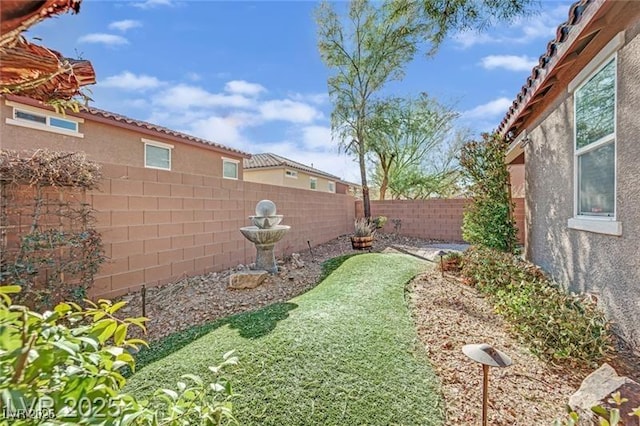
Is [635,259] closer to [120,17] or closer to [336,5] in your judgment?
[120,17]

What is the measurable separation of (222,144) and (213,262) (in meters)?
8.22

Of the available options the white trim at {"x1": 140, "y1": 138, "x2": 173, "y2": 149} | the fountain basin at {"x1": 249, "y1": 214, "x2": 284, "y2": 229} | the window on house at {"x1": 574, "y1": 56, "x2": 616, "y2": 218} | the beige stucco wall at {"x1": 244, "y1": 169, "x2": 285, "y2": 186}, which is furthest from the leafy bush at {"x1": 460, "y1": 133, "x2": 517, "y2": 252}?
the beige stucco wall at {"x1": 244, "y1": 169, "x2": 285, "y2": 186}

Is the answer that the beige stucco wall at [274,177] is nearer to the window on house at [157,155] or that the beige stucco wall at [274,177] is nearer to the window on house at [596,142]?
the window on house at [157,155]

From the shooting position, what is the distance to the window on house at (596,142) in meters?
3.77

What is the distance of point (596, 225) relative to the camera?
155 inches

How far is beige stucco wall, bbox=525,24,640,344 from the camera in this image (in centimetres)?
331

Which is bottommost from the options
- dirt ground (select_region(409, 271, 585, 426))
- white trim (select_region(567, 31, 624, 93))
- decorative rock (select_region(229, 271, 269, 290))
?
dirt ground (select_region(409, 271, 585, 426))

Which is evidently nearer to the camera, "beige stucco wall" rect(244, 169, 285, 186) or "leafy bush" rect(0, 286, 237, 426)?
"leafy bush" rect(0, 286, 237, 426)

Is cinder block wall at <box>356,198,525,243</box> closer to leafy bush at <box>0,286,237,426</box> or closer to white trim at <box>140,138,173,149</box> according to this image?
white trim at <box>140,138,173,149</box>

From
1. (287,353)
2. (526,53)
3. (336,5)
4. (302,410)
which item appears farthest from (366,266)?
(336,5)

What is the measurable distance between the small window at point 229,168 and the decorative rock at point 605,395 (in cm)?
1371

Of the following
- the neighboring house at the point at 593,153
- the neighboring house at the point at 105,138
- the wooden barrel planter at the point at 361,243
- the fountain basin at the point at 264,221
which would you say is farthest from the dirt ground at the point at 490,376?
the neighboring house at the point at 105,138

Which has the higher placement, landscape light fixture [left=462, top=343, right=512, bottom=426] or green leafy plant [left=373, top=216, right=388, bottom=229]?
green leafy plant [left=373, top=216, right=388, bottom=229]

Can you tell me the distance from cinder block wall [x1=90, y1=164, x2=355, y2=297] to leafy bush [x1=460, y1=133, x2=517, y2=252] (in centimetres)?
529
